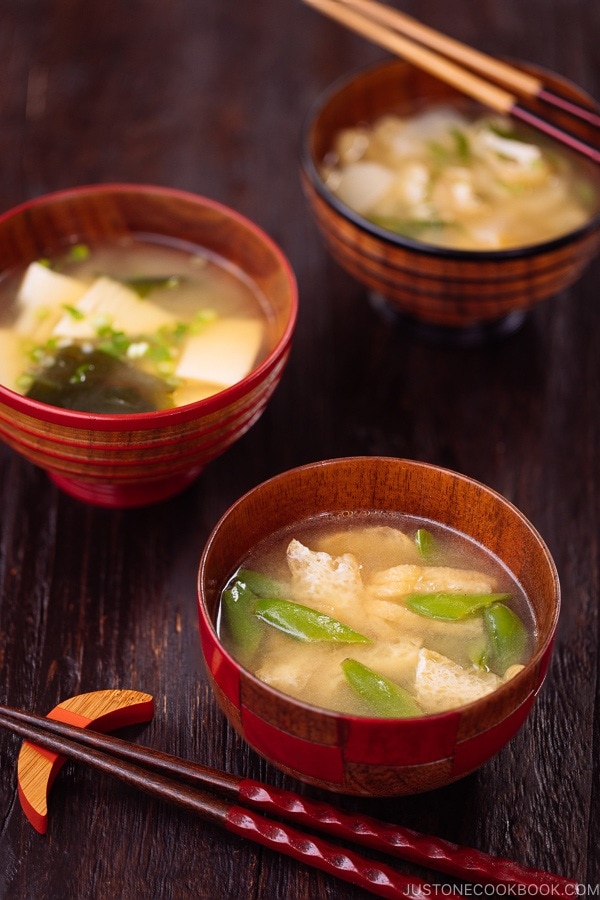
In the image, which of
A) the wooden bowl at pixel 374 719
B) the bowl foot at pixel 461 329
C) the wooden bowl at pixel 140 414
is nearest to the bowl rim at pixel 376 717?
the wooden bowl at pixel 374 719

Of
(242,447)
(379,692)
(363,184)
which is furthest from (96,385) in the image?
(363,184)

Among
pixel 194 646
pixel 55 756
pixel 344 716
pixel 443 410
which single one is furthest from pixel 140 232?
pixel 344 716

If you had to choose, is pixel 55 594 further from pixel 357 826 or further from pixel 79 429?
pixel 357 826

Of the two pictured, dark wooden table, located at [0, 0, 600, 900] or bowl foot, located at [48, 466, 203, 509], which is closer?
dark wooden table, located at [0, 0, 600, 900]

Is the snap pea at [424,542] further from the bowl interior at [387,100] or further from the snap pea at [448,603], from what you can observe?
the bowl interior at [387,100]

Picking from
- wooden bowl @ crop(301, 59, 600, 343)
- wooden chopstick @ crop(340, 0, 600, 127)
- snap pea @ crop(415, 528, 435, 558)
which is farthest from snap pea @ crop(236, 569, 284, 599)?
wooden chopstick @ crop(340, 0, 600, 127)

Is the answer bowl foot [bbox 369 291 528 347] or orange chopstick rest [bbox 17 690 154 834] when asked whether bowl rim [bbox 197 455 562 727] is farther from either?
bowl foot [bbox 369 291 528 347]
